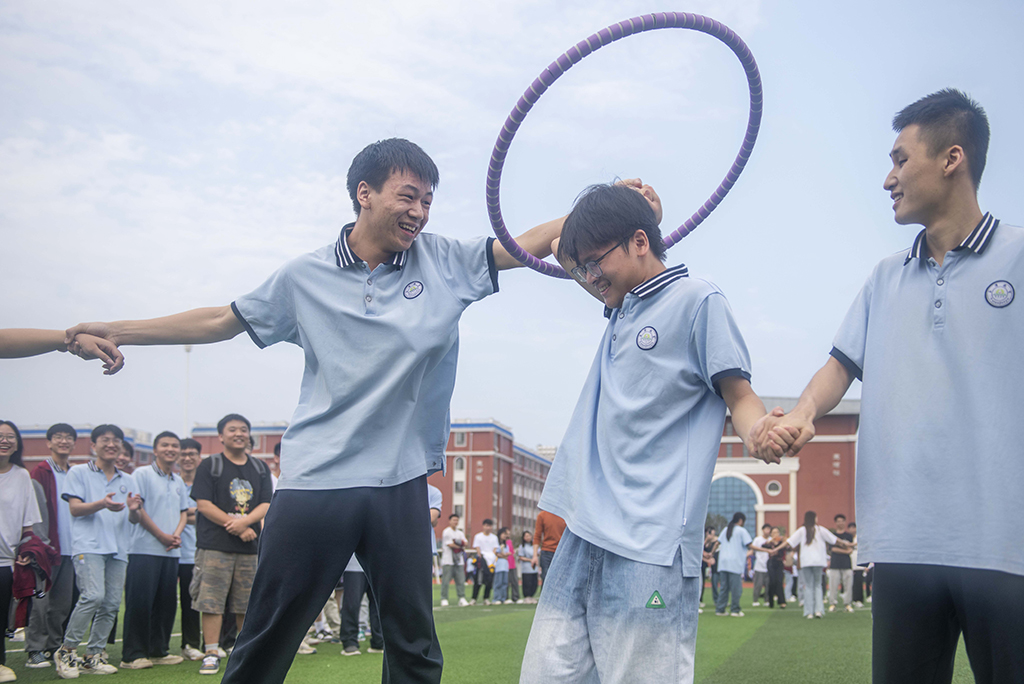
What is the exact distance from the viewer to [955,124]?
2.69 meters

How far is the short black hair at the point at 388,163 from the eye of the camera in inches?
135

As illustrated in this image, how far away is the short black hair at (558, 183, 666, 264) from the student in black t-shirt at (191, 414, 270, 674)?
570 centimetres

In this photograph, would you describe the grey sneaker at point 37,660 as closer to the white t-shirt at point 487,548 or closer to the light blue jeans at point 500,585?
the white t-shirt at point 487,548

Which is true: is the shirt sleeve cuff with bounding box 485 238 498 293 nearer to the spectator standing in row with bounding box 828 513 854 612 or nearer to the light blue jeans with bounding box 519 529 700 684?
the light blue jeans with bounding box 519 529 700 684

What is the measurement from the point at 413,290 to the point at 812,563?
1476 centimetres

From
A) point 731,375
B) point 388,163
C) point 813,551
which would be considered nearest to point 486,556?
point 813,551

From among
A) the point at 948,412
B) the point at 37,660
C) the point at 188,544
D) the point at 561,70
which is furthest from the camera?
the point at 188,544

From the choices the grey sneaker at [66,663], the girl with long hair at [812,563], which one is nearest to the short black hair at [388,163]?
the grey sneaker at [66,663]

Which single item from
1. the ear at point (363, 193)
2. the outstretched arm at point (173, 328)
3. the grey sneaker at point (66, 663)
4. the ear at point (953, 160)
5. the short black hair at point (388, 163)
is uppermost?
the short black hair at point (388, 163)

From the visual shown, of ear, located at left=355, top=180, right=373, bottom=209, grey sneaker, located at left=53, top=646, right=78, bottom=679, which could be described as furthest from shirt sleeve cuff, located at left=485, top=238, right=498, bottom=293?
grey sneaker, located at left=53, top=646, right=78, bottom=679

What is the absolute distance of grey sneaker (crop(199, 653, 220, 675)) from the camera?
715cm

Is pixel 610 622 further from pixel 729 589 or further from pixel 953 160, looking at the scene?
pixel 729 589

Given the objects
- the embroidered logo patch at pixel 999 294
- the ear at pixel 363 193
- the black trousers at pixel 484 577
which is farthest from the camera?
the black trousers at pixel 484 577

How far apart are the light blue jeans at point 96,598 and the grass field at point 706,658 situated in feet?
1.30
